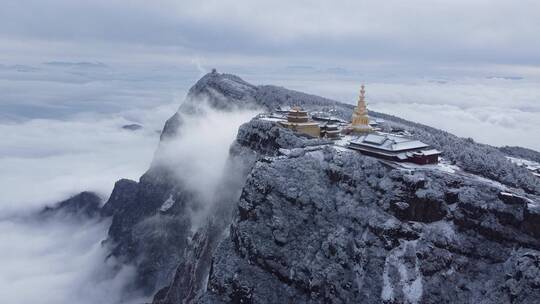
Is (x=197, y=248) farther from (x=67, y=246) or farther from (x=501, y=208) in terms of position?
(x=67, y=246)

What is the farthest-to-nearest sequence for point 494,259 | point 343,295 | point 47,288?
point 47,288
point 343,295
point 494,259

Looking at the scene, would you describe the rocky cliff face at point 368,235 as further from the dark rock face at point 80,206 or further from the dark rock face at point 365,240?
the dark rock face at point 80,206

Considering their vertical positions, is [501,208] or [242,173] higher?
[501,208]

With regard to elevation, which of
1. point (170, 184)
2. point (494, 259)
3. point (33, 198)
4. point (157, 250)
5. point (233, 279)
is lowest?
point (33, 198)

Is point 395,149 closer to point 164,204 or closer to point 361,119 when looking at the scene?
point 361,119

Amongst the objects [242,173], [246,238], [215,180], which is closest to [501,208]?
[246,238]

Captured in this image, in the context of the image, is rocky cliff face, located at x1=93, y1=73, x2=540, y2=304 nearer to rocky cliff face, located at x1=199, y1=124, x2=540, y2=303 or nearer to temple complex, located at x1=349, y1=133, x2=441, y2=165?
rocky cliff face, located at x1=199, y1=124, x2=540, y2=303

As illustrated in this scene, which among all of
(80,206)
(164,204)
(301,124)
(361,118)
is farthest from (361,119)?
(80,206)
